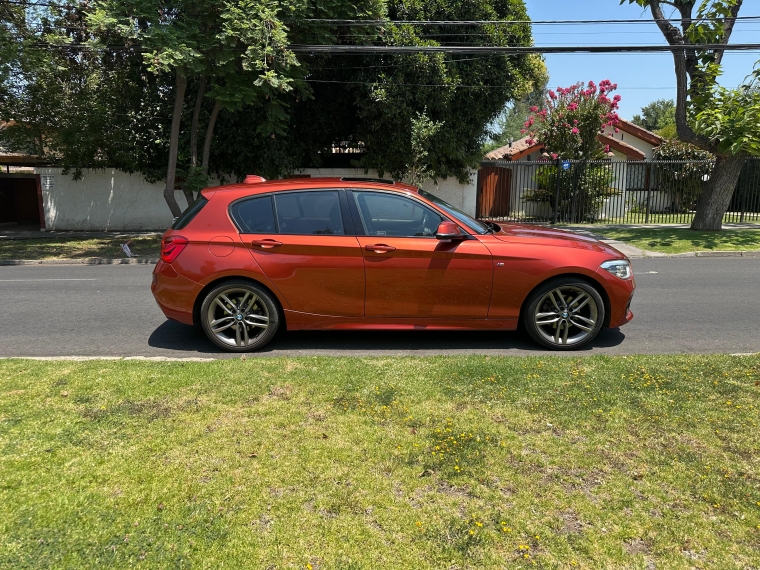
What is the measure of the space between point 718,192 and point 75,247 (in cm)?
1902

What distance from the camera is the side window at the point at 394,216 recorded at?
19.0 ft

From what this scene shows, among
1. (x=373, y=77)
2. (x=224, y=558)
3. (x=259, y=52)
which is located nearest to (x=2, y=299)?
(x=259, y=52)

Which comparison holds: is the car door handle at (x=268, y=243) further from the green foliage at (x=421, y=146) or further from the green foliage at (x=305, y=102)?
the green foliage at (x=421, y=146)

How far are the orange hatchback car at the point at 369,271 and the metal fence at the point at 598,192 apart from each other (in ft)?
50.4

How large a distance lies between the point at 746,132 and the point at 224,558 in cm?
1694

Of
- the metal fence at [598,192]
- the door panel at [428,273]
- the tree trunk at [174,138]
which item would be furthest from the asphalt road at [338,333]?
the metal fence at [598,192]

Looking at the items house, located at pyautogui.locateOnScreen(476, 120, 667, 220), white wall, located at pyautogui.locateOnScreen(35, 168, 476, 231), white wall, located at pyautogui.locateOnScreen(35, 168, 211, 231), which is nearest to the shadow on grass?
house, located at pyautogui.locateOnScreen(476, 120, 667, 220)

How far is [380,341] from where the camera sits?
20.5 feet

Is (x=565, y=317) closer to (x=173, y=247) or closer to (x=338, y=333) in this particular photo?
(x=338, y=333)

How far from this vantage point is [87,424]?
378 centimetres

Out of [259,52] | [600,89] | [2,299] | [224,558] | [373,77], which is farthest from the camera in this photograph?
[600,89]

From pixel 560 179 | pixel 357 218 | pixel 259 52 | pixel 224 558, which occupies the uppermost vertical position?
pixel 259 52

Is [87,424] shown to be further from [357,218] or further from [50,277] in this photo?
[50,277]

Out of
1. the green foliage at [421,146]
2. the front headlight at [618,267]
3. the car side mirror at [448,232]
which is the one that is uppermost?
the green foliage at [421,146]
